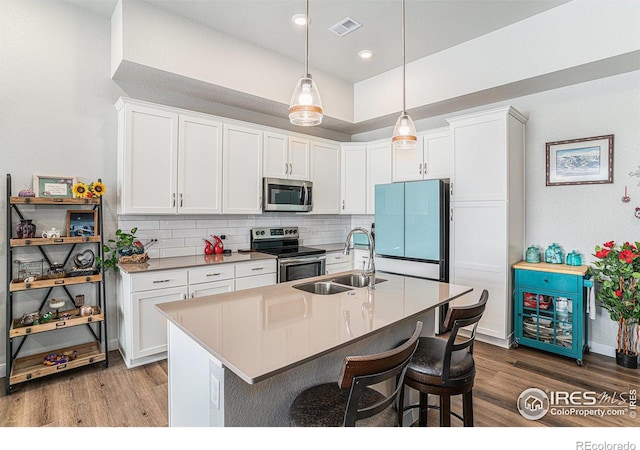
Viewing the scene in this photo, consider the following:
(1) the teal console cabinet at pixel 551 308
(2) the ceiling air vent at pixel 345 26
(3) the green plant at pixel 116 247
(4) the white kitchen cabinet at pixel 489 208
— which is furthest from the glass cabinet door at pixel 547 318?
(3) the green plant at pixel 116 247

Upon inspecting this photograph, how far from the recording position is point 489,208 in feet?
11.1

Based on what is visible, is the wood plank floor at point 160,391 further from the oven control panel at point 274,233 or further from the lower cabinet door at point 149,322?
the oven control panel at point 274,233

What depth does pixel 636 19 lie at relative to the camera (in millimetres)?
2592

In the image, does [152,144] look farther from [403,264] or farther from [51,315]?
[403,264]

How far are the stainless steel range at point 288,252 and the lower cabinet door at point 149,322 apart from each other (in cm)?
114

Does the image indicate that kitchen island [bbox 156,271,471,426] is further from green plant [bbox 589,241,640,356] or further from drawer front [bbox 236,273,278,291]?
green plant [bbox 589,241,640,356]

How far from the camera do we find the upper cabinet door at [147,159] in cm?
300

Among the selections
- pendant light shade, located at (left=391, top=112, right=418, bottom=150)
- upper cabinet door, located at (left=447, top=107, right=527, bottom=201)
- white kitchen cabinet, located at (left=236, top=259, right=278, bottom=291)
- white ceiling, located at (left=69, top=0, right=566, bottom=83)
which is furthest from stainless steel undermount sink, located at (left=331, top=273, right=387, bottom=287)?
white ceiling, located at (left=69, top=0, right=566, bottom=83)

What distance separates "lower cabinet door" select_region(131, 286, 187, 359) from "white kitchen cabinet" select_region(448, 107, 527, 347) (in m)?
2.89

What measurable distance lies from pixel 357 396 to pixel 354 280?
1.40 m

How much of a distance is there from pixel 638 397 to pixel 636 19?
285cm

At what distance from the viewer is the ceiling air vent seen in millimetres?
3162

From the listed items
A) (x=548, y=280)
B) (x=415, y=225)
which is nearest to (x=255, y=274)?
(x=415, y=225)

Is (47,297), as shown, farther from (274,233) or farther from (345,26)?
(345,26)
